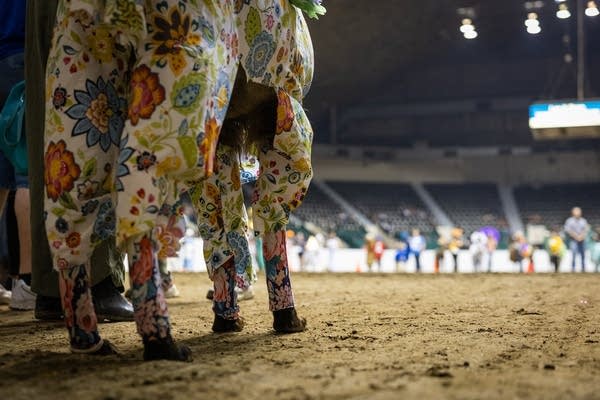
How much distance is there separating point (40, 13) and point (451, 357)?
73.8 inches

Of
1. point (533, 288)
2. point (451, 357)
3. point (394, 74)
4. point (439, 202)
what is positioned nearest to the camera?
point (451, 357)

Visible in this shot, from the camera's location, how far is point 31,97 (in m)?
2.56

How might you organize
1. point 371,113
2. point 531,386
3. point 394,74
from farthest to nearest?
point 371,113 < point 394,74 < point 531,386

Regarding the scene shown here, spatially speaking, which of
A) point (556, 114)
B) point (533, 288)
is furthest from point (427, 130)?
point (533, 288)

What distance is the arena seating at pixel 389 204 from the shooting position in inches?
997

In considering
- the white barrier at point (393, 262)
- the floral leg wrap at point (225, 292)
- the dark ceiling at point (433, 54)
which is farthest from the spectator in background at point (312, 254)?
the floral leg wrap at point (225, 292)

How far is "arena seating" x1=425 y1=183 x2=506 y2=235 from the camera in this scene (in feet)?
83.0

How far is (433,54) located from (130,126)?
79.5 feet

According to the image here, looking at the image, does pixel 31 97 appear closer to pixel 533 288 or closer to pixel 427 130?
pixel 533 288

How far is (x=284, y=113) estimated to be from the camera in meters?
2.40

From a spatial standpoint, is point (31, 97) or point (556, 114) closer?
point (31, 97)

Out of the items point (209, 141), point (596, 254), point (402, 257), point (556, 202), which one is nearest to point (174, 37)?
point (209, 141)

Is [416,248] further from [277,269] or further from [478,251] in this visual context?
[277,269]

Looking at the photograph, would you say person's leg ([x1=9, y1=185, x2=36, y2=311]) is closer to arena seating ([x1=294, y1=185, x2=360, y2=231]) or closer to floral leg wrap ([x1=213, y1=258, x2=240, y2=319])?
floral leg wrap ([x1=213, y1=258, x2=240, y2=319])
